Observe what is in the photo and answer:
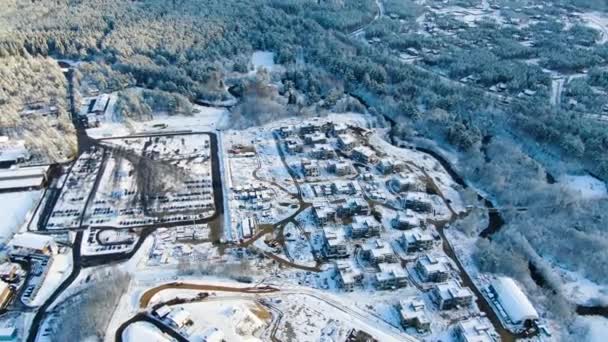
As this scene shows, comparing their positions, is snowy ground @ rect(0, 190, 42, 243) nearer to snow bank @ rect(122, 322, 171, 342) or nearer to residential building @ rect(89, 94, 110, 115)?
snow bank @ rect(122, 322, 171, 342)

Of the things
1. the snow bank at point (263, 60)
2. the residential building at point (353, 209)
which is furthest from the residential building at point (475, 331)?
the snow bank at point (263, 60)

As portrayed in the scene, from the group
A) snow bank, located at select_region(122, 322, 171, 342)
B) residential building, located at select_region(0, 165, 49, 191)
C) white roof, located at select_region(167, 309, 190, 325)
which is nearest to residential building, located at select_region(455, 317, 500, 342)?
white roof, located at select_region(167, 309, 190, 325)

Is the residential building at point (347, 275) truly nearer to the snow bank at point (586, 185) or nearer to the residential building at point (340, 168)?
the residential building at point (340, 168)

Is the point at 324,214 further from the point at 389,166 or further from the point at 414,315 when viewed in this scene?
the point at 414,315

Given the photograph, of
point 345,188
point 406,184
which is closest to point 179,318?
point 345,188

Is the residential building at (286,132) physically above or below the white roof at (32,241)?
above

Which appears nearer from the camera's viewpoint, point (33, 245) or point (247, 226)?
point (33, 245)

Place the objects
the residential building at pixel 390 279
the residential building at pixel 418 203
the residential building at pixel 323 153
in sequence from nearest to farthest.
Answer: the residential building at pixel 390 279 → the residential building at pixel 418 203 → the residential building at pixel 323 153

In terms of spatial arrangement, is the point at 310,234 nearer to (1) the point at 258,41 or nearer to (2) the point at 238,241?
(2) the point at 238,241
